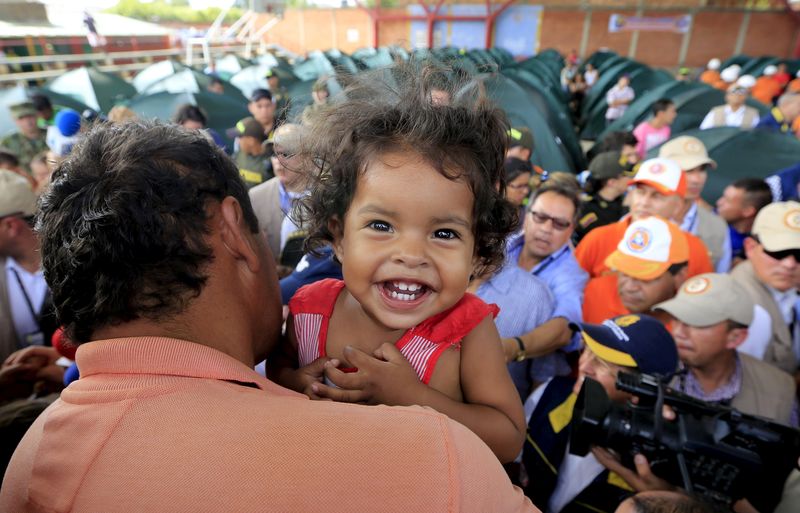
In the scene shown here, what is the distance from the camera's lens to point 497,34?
29.7m

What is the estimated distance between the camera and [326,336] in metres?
1.35

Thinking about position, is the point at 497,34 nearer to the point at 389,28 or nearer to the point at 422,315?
the point at 389,28

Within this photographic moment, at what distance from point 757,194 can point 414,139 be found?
4207 millimetres

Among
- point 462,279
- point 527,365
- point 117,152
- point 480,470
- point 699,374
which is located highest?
point 117,152

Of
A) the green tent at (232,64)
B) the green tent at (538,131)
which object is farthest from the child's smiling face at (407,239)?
the green tent at (232,64)

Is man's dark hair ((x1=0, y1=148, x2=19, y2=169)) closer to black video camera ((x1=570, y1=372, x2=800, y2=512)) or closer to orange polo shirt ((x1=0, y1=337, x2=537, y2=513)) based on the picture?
orange polo shirt ((x1=0, y1=337, x2=537, y2=513))

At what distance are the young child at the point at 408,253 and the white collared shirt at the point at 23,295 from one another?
6.38ft

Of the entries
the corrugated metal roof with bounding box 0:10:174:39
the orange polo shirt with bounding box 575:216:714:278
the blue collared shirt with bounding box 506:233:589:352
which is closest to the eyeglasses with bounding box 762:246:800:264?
Result: the orange polo shirt with bounding box 575:216:714:278

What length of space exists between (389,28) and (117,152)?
3402 centimetres

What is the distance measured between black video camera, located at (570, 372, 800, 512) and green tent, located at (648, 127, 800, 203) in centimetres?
586

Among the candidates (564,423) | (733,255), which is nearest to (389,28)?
(733,255)

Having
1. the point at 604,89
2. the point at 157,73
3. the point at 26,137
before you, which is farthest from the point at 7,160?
the point at 604,89

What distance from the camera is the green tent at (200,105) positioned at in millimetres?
9102

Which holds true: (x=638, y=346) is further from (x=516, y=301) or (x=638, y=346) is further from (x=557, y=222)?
(x=557, y=222)
